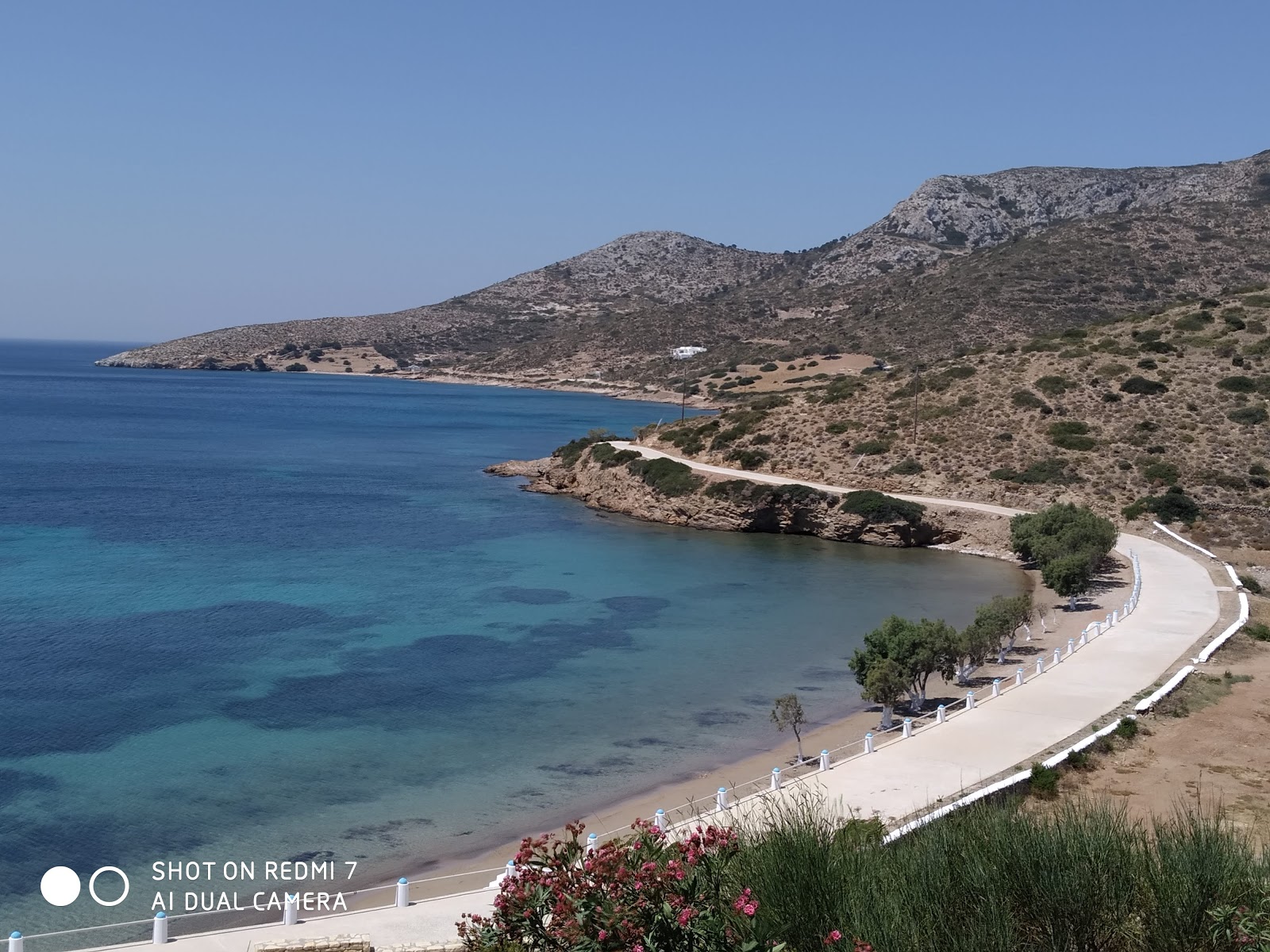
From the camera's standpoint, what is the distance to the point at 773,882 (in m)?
7.88

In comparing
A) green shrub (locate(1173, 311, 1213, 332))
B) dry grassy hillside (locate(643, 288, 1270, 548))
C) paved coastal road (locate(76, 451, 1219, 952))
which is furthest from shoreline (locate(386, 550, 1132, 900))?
green shrub (locate(1173, 311, 1213, 332))

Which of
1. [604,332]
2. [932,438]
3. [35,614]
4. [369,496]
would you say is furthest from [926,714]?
[604,332]

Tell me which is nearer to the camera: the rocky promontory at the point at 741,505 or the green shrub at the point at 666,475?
the rocky promontory at the point at 741,505

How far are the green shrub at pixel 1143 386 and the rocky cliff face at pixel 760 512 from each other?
51.7 feet

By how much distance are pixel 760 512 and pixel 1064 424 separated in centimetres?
1617

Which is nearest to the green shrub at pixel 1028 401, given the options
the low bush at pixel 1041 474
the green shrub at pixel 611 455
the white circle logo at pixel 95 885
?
the low bush at pixel 1041 474

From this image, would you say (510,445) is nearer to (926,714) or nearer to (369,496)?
(369,496)

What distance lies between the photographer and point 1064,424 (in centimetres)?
5219

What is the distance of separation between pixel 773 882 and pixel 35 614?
2896 cm

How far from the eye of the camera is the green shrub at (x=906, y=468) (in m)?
51.8

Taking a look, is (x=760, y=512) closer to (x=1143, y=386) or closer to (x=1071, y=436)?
(x=1071, y=436)

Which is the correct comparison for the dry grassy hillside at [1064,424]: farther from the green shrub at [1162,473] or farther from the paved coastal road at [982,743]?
the paved coastal road at [982,743]

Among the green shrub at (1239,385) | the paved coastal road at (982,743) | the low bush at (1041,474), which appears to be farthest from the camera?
the green shrub at (1239,385)

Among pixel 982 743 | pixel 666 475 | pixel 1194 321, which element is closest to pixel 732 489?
pixel 666 475
